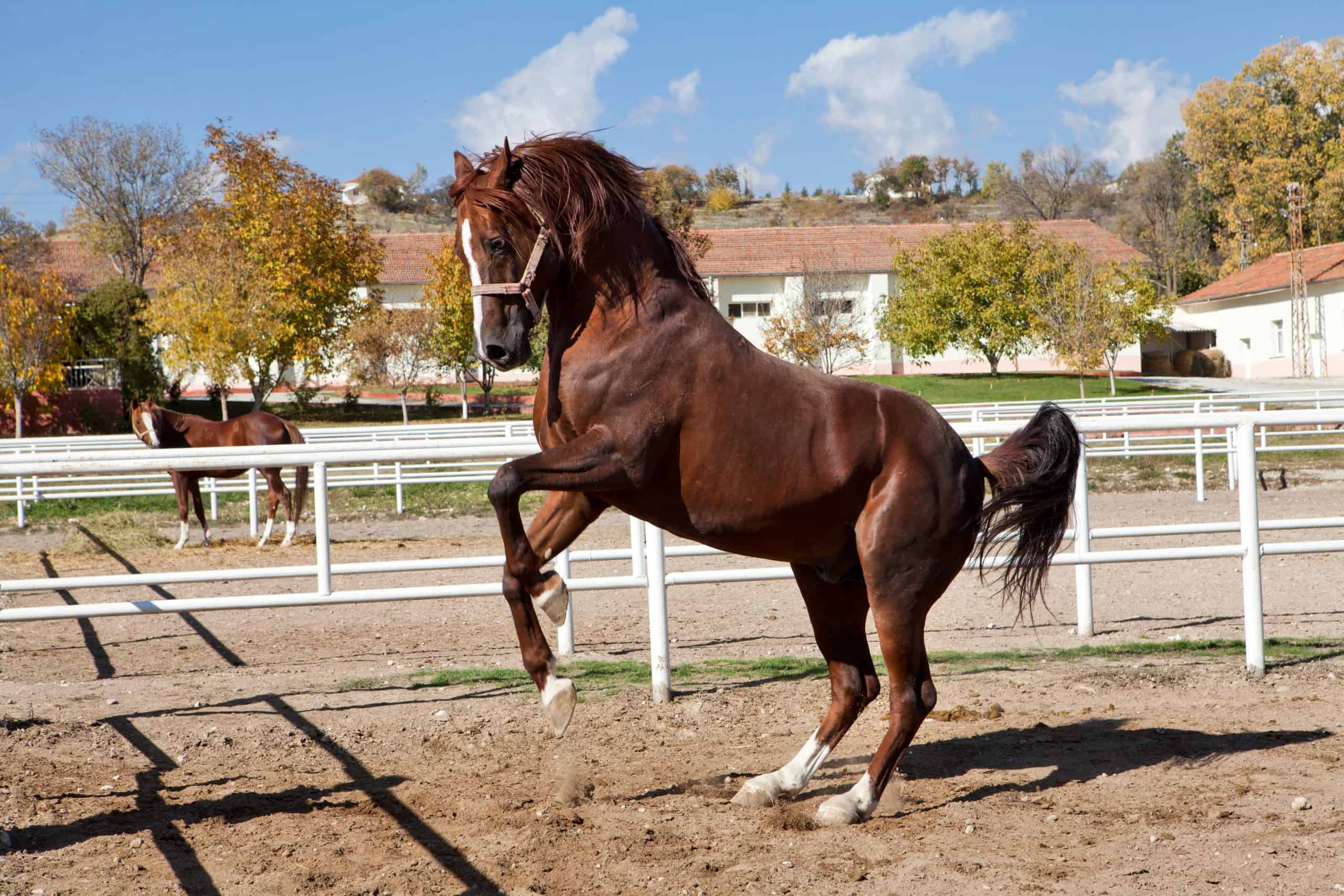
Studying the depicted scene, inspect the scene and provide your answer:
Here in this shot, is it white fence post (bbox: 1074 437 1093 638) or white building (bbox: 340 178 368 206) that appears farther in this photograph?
white building (bbox: 340 178 368 206)

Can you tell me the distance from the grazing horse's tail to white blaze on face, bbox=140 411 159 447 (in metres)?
1.80

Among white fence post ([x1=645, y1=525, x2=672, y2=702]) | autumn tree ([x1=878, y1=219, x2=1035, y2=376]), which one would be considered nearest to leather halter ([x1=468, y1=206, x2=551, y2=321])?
white fence post ([x1=645, y1=525, x2=672, y2=702])

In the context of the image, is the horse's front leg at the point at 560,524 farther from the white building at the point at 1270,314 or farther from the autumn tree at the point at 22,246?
the autumn tree at the point at 22,246

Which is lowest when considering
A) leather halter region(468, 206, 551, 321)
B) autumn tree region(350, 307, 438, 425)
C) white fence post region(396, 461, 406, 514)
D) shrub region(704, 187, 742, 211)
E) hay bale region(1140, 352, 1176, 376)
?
white fence post region(396, 461, 406, 514)

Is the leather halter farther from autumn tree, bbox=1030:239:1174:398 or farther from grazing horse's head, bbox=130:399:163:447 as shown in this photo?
autumn tree, bbox=1030:239:1174:398

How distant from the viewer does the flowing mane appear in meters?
3.74

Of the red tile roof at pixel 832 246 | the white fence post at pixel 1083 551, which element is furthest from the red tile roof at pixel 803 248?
the white fence post at pixel 1083 551

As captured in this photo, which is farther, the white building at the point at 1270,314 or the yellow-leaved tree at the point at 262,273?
the white building at the point at 1270,314

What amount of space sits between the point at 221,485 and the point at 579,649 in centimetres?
1221

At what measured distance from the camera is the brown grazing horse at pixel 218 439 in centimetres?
1313

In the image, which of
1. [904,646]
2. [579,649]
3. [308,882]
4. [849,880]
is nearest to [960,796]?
[904,646]

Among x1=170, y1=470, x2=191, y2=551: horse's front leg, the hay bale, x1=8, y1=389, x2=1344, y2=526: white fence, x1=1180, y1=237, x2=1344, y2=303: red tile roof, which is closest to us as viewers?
x1=170, y1=470, x2=191, y2=551: horse's front leg

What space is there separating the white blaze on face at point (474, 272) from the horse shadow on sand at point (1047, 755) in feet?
6.14

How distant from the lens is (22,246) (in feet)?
189
